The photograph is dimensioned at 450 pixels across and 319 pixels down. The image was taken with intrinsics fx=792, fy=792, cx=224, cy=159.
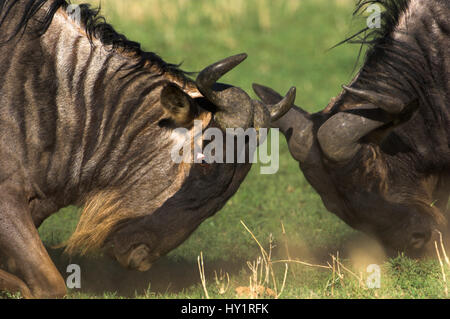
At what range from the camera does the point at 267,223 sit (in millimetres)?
8156

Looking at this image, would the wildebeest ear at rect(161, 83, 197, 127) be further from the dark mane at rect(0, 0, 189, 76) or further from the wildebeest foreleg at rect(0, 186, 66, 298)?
the wildebeest foreleg at rect(0, 186, 66, 298)

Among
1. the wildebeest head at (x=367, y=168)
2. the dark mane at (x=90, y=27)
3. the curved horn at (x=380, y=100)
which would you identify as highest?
the dark mane at (x=90, y=27)

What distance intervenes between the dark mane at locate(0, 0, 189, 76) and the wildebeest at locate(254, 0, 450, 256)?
41.7 inches

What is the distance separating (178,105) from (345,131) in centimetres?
128

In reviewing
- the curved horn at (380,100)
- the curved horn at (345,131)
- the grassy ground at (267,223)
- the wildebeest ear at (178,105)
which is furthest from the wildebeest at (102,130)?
the grassy ground at (267,223)

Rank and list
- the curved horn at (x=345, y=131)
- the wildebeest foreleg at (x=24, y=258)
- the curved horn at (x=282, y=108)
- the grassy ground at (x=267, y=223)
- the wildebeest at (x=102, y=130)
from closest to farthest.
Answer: the wildebeest foreleg at (x=24, y=258) < the wildebeest at (x=102, y=130) < the curved horn at (x=282, y=108) < the curved horn at (x=345, y=131) < the grassy ground at (x=267, y=223)

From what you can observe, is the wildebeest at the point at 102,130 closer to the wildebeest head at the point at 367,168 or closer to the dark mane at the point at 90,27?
the dark mane at the point at 90,27

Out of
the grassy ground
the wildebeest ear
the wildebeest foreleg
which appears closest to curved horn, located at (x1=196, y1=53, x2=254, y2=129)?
the wildebeest ear

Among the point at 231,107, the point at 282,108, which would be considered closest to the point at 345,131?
the point at 282,108

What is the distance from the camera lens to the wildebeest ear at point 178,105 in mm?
5449

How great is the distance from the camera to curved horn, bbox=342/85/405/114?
5.81 m

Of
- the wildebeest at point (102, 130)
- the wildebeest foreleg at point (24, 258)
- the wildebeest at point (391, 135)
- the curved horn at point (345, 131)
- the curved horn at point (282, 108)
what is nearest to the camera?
the wildebeest foreleg at point (24, 258)

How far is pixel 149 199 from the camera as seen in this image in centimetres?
577
